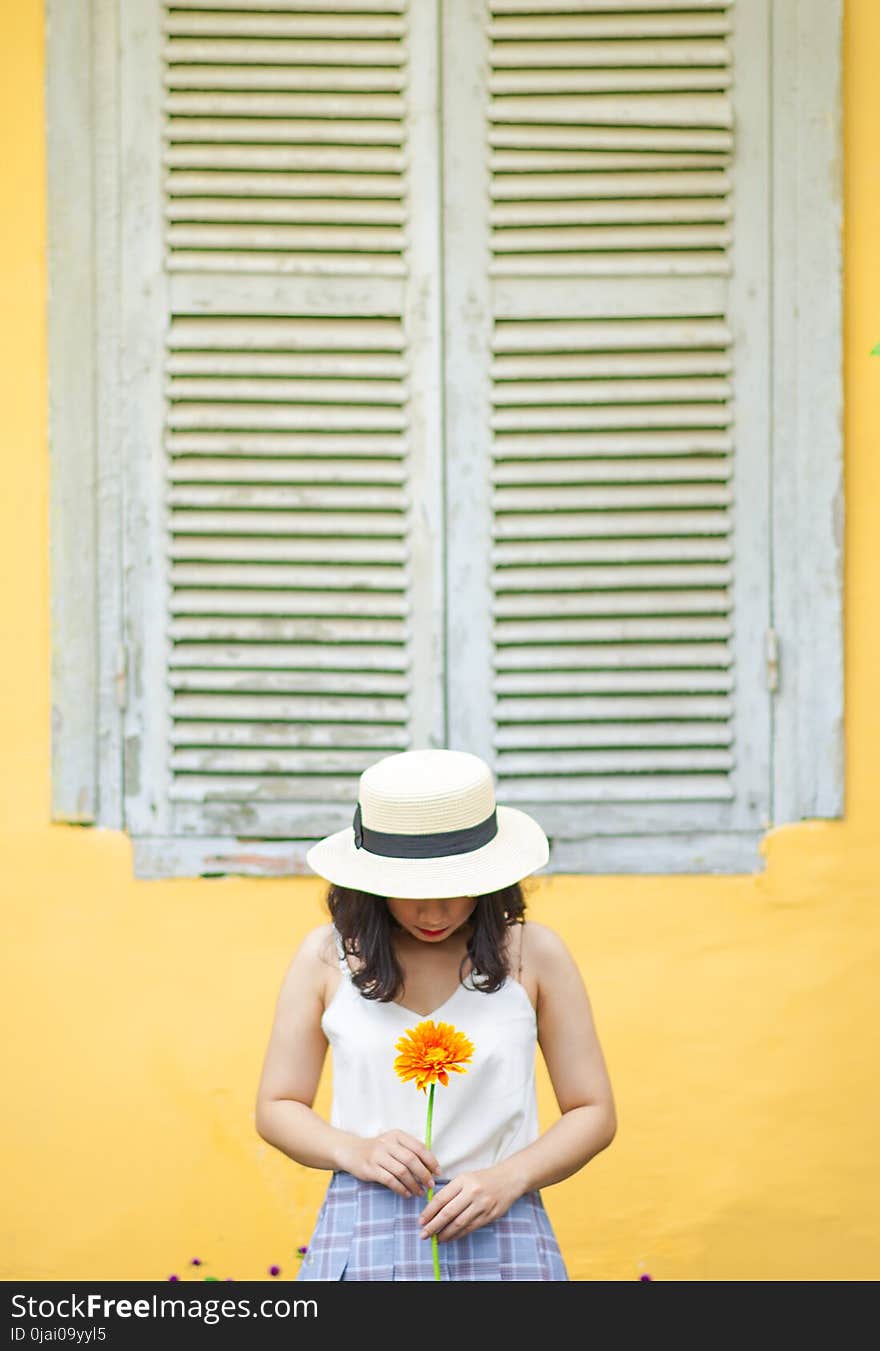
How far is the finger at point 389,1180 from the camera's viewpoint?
1.86 meters

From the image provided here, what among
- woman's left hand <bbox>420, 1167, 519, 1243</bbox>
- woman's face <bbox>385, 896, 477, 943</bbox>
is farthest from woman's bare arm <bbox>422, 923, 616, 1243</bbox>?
woman's face <bbox>385, 896, 477, 943</bbox>

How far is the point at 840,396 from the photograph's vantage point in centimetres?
316

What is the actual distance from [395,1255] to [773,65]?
2456mm

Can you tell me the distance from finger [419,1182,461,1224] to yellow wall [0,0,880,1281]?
1.33 metres

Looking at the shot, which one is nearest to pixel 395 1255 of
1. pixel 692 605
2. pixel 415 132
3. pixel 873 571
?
pixel 692 605

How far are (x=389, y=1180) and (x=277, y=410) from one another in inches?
70.5

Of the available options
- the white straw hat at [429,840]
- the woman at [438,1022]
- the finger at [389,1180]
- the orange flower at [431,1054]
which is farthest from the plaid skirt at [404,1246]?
the white straw hat at [429,840]

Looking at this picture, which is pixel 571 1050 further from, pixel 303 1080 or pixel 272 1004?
pixel 272 1004

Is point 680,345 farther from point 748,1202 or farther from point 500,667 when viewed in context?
point 748,1202

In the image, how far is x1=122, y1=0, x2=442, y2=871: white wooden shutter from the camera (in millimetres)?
3160

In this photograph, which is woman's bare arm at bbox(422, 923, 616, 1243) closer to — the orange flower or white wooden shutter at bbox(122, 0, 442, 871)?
the orange flower

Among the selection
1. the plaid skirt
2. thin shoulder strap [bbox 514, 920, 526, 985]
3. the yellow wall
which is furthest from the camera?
the yellow wall

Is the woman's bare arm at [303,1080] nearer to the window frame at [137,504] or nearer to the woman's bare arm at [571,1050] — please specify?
the woman's bare arm at [571,1050]

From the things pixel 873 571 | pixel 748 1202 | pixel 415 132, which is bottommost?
pixel 748 1202
